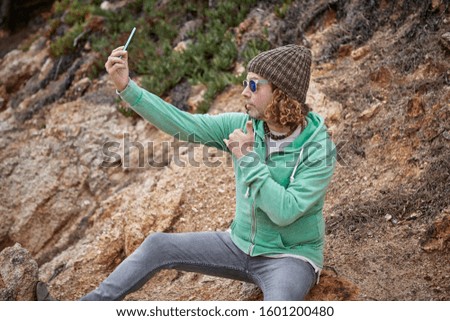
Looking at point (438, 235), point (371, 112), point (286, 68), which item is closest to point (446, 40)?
point (371, 112)

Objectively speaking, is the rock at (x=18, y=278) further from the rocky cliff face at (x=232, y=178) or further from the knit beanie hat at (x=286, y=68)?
the knit beanie hat at (x=286, y=68)

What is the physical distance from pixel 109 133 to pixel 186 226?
218 centimetres

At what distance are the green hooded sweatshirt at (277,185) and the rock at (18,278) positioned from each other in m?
1.56

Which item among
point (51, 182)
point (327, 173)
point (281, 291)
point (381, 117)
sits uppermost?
point (327, 173)

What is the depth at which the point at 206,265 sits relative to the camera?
12.2ft

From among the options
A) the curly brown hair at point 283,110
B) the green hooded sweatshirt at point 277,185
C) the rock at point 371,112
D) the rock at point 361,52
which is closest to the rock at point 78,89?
the rock at point 361,52

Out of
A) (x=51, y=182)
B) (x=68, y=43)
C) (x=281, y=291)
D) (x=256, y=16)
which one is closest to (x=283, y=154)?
(x=281, y=291)

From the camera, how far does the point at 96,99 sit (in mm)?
8148

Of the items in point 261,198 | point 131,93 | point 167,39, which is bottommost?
point 167,39

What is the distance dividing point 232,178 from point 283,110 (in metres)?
2.56

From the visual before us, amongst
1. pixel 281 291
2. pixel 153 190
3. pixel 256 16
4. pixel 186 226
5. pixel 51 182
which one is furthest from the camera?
pixel 256 16

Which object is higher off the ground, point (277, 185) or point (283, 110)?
point (283, 110)

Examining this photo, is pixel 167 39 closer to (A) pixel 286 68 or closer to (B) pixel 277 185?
(A) pixel 286 68

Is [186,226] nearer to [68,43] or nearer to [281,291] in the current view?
[281,291]
